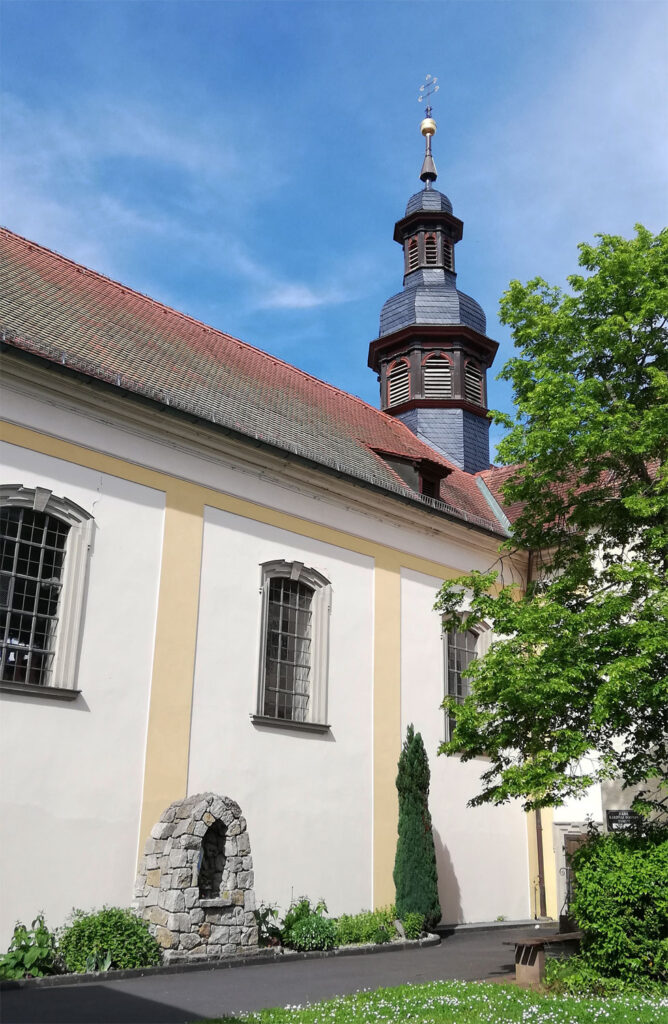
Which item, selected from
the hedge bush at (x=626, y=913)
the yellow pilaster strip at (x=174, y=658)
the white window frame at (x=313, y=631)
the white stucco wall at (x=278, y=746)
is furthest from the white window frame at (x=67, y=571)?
the hedge bush at (x=626, y=913)

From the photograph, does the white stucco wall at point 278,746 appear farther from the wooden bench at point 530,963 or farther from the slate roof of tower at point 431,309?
the slate roof of tower at point 431,309

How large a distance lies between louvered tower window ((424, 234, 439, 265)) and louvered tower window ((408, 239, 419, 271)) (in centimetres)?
29

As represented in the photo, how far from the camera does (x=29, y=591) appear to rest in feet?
36.7

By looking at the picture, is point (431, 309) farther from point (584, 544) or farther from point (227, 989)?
point (227, 989)

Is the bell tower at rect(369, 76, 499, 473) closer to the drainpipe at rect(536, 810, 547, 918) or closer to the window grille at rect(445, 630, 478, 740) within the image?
the window grille at rect(445, 630, 478, 740)

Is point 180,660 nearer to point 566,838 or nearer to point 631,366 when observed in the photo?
point 631,366

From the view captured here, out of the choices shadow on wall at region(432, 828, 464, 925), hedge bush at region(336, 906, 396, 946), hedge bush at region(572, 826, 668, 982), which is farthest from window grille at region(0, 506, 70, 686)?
shadow on wall at region(432, 828, 464, 925)

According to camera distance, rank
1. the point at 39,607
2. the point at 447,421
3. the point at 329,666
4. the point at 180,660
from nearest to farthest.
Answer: the point at 39,607 < the point at 180,660 < the point at 329,666 < the point at 447,421

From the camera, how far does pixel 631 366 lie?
11500 millimetres

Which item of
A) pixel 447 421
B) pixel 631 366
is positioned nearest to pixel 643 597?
pixel 631 366

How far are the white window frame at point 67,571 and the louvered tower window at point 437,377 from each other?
12761mm

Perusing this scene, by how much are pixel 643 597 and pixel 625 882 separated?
3.19 m

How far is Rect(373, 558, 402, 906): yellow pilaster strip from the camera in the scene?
557 inches

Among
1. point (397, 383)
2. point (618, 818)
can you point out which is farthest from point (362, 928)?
point (397, 383)
